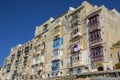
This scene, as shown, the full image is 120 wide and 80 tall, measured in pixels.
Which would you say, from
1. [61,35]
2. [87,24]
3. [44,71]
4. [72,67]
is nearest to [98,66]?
[72,67]

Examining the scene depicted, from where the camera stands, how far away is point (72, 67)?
130 feet

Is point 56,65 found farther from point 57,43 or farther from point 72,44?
point 72,44

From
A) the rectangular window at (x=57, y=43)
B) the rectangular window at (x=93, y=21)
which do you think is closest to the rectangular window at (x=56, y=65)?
the rectangular window at (x=57, y=43)

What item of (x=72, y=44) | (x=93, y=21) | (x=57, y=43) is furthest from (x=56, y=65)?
(x=93, y=21)

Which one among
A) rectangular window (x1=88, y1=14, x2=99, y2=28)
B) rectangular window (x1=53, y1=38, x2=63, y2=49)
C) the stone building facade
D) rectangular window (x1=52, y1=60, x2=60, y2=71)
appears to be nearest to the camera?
the stone building facade

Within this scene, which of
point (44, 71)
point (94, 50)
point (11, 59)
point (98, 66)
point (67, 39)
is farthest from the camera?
point (11, 59)

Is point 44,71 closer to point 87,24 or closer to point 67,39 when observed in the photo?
point 67,39

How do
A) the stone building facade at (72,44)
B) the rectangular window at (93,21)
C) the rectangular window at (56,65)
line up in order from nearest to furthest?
the stone building facade at (72,44) → the rectangular window at (93,21) → the rectangular window at (56,65)

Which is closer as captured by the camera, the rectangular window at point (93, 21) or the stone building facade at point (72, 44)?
the stone building facade at point (72, 44)

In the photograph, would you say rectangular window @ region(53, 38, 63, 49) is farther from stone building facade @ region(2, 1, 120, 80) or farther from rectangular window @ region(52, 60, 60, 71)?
rectangular window @ region(52, 60, 60, 71)

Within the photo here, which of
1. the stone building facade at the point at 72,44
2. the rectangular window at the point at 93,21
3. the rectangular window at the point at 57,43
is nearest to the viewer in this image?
the stone building facade at the point at 72,44

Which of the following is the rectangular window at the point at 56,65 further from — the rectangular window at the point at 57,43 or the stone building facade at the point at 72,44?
the rectangular window at the point at 57,43

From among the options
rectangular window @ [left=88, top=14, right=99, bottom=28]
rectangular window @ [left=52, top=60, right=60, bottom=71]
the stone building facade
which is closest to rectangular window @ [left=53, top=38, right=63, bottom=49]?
the stone building facade

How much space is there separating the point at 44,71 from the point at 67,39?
11911 mm
